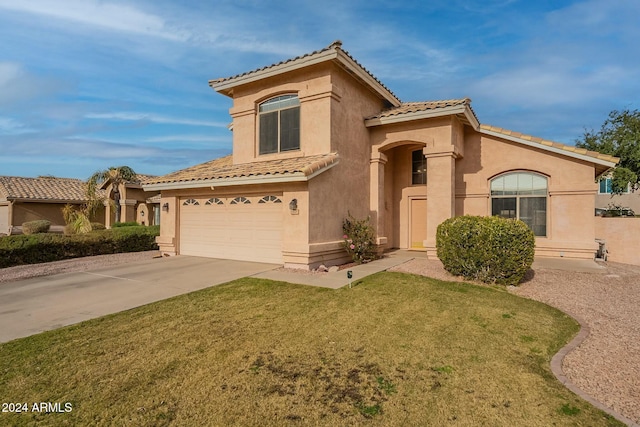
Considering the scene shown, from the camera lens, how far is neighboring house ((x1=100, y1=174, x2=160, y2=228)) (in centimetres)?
2747

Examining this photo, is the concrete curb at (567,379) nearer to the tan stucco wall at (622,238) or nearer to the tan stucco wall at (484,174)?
the tan stucco wall at (484,174)

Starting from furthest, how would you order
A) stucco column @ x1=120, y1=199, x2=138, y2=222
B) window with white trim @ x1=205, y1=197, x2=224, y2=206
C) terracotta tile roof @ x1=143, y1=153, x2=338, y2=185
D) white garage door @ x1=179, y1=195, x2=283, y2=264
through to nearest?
stucco column @ x1=120, y1=199, x2=138, y2=222
window with white trim @ x1=205, y1=197, x2=224, y2=206
white garage door @ x1=179, y1=195, x2=283, y2=264
terracotta tile roof @ x1=143, y1=153, x2=338, y2=185

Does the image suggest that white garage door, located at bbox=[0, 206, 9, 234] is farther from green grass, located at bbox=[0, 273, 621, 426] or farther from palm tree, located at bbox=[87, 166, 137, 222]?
green grass, located at bbox=[0, 273, 621, 426]

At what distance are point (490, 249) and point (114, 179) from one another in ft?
90.1

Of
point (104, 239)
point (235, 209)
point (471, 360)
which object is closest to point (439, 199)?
point (235, 209)

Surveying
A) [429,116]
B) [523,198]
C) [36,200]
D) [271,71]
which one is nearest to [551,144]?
[523,198]

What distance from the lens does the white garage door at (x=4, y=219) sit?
26.0m

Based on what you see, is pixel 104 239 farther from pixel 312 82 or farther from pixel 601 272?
pixel 601 272

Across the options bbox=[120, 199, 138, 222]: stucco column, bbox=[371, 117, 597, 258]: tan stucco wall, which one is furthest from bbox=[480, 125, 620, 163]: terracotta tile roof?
bbox=[120, 199, 138, 222]: stucco column

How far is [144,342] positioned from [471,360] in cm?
476

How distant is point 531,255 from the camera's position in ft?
28.1

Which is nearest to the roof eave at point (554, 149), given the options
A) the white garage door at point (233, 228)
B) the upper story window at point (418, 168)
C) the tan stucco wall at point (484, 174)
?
the tan stucco wall at point (484, 174)

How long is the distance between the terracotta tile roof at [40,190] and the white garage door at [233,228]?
19.5m

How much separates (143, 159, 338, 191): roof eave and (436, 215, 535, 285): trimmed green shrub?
4253 mm
